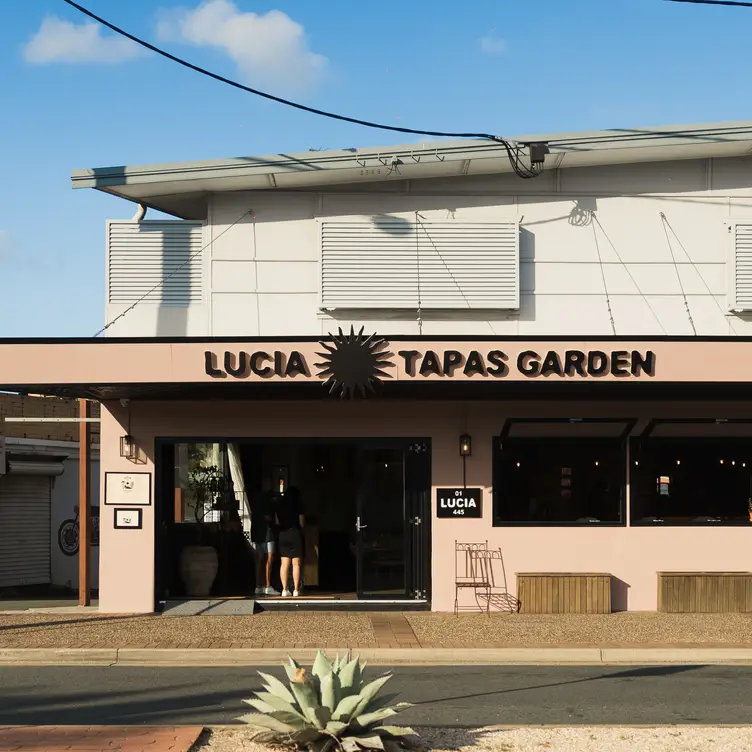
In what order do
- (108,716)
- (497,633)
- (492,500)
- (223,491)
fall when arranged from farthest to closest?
1. (223,491)
2. (492,500)
3. (497,633)
4. (108,716)

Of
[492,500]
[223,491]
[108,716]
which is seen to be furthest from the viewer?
[223,491]

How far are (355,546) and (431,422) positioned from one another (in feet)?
7.64

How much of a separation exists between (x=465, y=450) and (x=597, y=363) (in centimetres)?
256

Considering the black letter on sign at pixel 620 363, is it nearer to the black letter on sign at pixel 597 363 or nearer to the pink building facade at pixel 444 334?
the black letter on sign at pixel 597 363

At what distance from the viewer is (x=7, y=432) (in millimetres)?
25016

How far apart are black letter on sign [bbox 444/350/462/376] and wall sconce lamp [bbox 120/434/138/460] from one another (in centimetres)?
490

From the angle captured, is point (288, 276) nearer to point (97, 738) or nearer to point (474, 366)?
point (474, 366)

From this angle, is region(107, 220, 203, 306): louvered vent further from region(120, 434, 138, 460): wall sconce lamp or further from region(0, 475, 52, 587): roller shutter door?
region(0, 475, 52, 587): roller shutter door

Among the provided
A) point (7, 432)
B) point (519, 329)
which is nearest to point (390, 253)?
point (519, 329)

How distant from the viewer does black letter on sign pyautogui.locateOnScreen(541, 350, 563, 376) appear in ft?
49.3

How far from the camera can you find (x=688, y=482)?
1702 centimetres

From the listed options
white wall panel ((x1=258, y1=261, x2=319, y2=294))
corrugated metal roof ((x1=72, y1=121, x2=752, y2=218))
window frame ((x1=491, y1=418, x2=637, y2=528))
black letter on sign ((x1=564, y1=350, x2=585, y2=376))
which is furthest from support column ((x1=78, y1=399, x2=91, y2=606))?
black letter on sign ((x1=564, y1=350, x2=585, y2=376))

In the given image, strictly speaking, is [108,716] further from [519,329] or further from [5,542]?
[5,542]

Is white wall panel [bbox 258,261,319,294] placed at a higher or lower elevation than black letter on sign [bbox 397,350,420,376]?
higher
